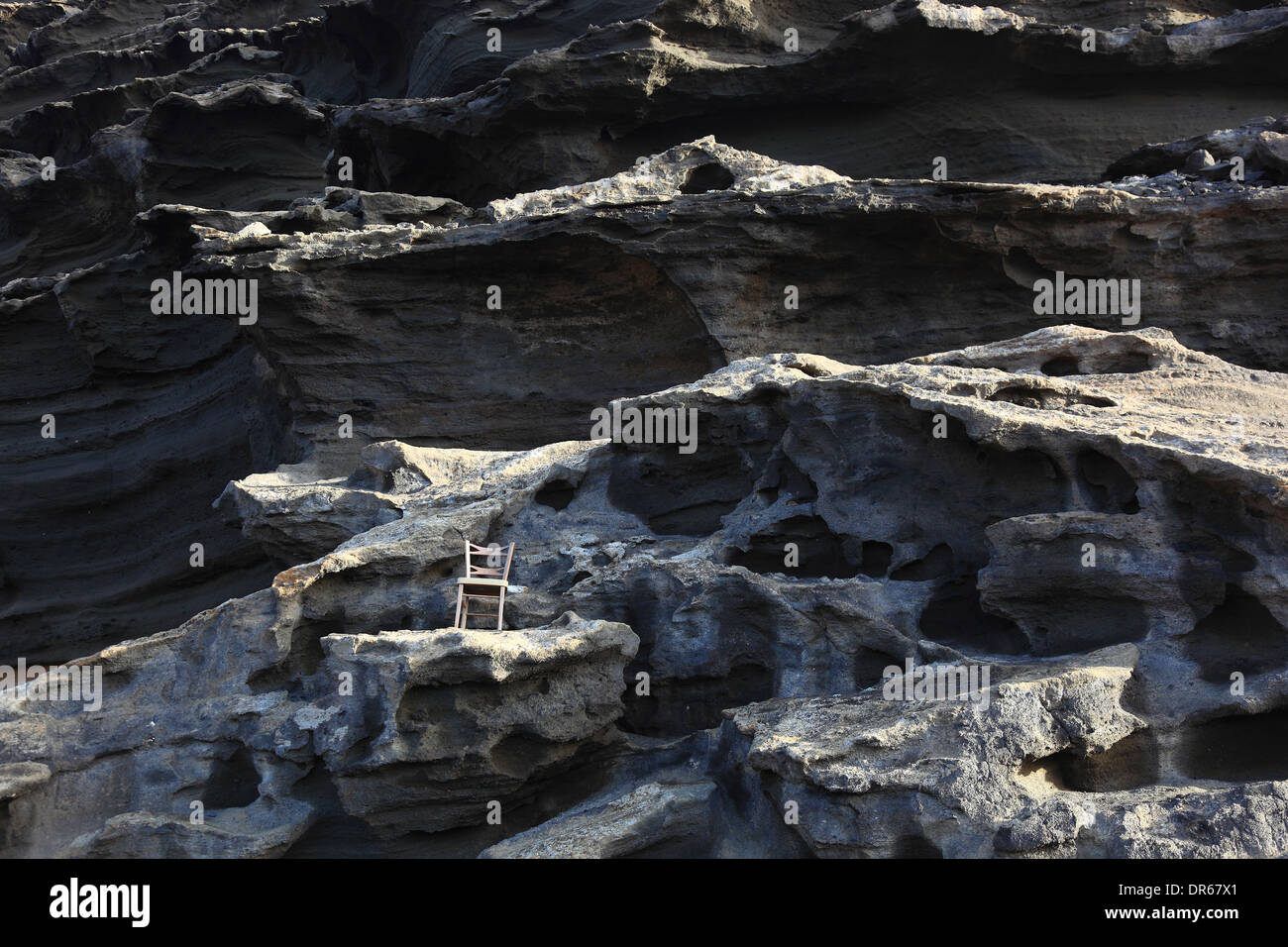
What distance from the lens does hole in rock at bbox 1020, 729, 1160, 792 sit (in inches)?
247

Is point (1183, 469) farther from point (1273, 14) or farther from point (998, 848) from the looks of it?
point (1273, 14)

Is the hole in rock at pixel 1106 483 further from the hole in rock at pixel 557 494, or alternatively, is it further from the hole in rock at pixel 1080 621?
the hole in rock at pixel 557 494

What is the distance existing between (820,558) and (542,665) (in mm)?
2329

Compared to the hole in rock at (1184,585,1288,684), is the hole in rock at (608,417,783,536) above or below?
Result: above

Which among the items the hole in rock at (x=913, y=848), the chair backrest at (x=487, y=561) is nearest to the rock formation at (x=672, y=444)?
the hole in rock at (x=913, y=848)

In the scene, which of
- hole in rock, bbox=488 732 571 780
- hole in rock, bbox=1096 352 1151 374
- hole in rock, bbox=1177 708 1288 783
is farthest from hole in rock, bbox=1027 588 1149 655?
hole in rock, bbox=488 732 571 780

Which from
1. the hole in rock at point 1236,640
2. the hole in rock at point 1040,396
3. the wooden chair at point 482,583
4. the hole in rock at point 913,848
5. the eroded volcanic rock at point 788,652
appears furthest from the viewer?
the hole in rock at point 1040,396

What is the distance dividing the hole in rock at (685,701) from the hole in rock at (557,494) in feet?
6.23

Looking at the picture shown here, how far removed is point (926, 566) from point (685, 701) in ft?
6.09

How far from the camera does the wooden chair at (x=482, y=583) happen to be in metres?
8.00

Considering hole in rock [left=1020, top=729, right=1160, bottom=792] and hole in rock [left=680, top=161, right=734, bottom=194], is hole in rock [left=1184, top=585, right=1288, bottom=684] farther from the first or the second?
hole in rock [left=680, top=161, right=734, bottom=194]

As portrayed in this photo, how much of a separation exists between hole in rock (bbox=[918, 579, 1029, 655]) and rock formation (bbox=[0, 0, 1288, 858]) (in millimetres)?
28

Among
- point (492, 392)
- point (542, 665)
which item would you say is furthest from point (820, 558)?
point (492, 392)

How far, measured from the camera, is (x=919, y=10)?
1452 cm
